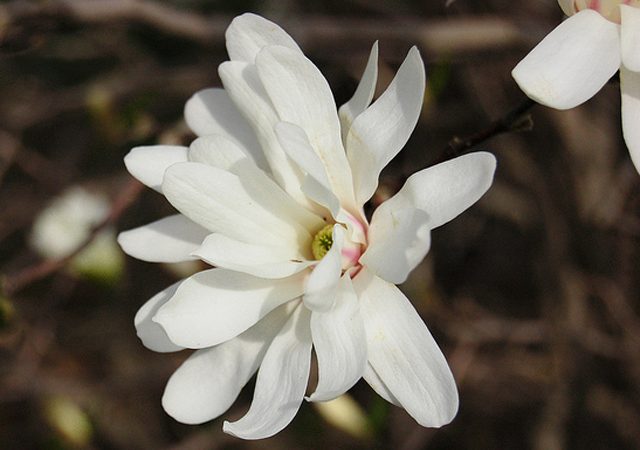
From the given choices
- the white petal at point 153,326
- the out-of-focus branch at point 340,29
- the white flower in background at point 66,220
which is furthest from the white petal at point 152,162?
the white flower in background at point 66,220

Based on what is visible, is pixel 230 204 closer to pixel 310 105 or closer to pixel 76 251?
pixel 310 105

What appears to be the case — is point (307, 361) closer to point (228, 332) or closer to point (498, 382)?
point (228, 332)

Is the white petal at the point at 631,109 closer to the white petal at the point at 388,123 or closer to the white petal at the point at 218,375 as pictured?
the white petal at the point at 388,123

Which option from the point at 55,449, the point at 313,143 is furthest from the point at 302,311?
the point at 55,449

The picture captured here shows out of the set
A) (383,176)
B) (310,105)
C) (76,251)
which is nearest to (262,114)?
(310,105)

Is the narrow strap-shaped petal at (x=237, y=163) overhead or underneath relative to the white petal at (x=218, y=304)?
overhead
